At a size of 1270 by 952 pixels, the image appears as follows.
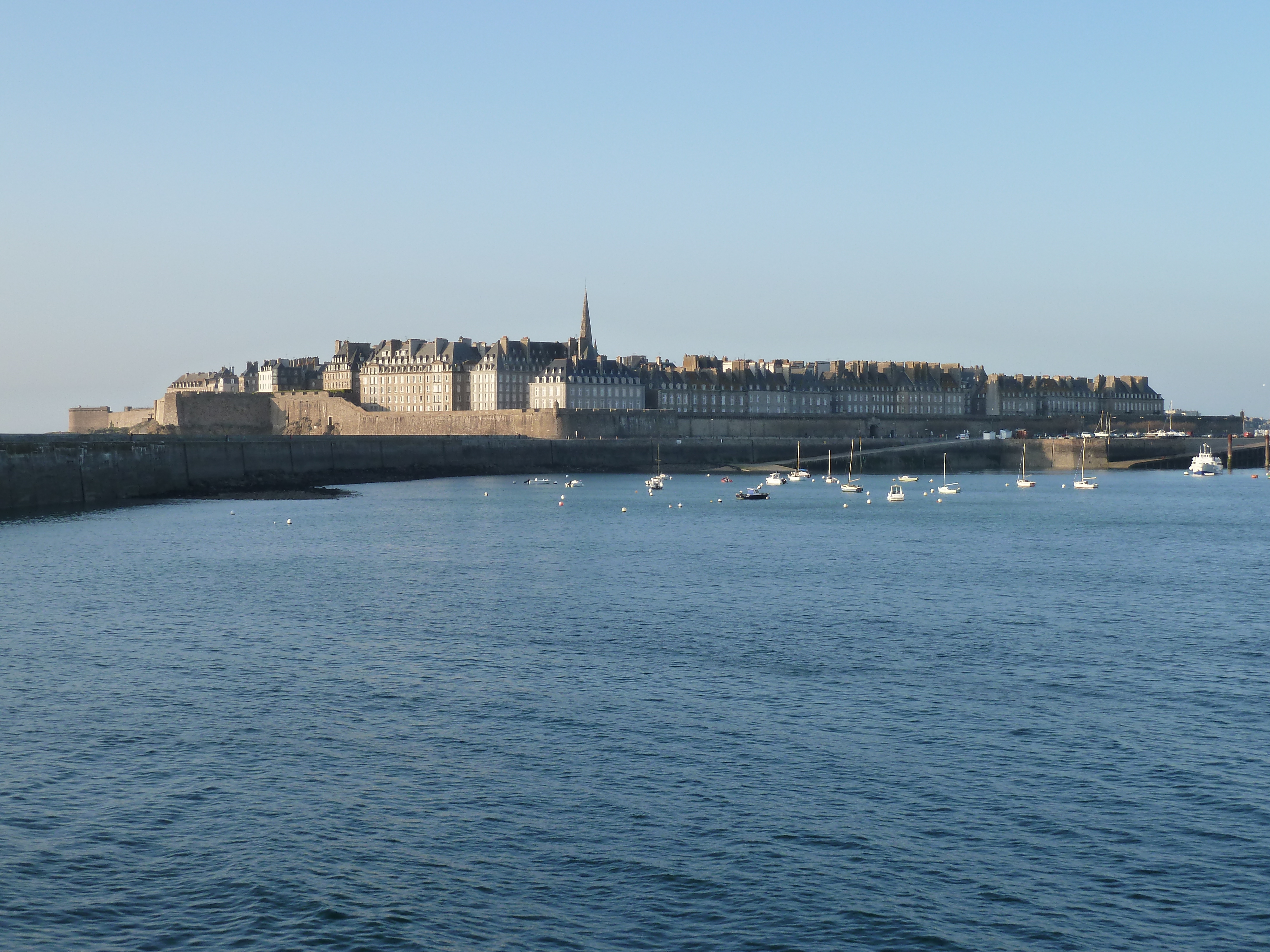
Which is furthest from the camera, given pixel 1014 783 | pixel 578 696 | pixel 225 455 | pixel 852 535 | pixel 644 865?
pixel 225 455

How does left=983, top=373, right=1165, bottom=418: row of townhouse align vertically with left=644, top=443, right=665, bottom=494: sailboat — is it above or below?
above

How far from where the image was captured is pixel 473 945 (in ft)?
40.0

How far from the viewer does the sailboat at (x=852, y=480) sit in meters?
85.1

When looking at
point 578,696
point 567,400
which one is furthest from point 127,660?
point 567,400

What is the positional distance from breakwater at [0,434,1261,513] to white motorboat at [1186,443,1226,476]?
760 centimetres

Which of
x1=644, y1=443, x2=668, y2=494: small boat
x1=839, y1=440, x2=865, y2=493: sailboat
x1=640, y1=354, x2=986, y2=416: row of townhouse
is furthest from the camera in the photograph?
x1=640, y1=354, x2=986, y2=416: row of townhouse

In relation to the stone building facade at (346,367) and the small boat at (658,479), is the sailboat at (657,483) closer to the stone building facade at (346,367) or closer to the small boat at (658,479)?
the small boat at (658,479)

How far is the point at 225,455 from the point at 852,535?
144ft

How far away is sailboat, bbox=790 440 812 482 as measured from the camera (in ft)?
319

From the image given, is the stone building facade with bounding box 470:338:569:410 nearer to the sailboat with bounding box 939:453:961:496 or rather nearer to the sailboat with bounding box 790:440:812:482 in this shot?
the sailboat with bounding box 790:440:812:482

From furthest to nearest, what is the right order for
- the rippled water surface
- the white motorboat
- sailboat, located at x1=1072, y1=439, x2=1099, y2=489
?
the white motorboat
sailboat, located at x1=1072, y1=439, x2=1099, y2=489
the rippled water surface

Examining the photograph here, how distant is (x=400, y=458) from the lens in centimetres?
9669

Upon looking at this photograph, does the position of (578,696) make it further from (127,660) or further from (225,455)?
(225,455)

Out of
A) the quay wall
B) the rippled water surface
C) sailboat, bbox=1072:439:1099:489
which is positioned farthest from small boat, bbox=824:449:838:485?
the rippled water surface
